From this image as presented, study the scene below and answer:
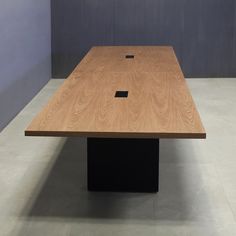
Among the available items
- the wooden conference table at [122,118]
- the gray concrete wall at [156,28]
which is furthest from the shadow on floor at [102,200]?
the gray concrete wall at [156,28]

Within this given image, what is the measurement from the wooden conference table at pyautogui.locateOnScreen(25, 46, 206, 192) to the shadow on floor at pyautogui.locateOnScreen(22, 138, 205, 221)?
0.38 feet

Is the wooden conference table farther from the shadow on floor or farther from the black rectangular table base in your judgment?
the shadow on floor

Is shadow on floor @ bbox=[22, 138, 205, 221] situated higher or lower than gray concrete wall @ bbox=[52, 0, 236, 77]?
lower

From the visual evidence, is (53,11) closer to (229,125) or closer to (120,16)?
(120,16)

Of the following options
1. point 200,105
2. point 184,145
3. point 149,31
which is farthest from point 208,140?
point 149,31

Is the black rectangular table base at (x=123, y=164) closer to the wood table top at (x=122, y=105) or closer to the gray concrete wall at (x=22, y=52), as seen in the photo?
the wood table top at (x=122, y=105)

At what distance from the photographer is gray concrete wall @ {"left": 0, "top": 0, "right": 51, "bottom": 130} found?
4.82 meters

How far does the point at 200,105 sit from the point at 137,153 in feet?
9.04

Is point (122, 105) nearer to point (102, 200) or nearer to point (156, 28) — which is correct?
point (102, 200)

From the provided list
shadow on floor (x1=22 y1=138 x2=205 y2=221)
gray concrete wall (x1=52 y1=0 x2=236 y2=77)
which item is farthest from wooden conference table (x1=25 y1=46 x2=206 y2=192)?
gray concrete wall (x1=52 y1=0 x2=236 y2=77)

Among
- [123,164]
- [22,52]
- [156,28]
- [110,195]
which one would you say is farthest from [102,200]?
[156,28]

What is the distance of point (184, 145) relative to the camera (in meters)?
4.32

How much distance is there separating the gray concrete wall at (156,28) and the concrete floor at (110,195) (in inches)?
113

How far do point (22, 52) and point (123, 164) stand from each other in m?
2.86
